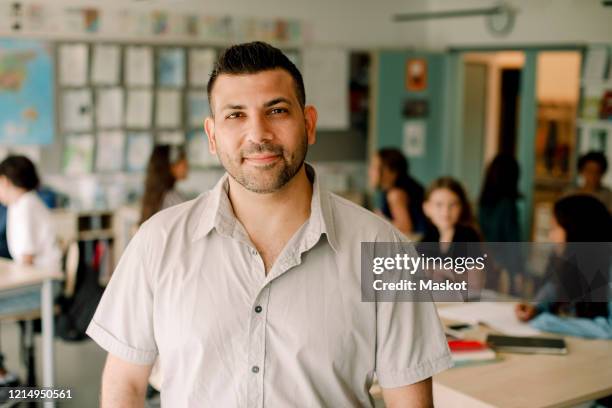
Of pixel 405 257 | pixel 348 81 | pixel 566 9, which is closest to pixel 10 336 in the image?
pixel 405 257

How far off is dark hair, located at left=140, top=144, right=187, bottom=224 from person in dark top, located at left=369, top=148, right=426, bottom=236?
55.8 inches

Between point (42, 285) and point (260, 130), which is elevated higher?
point (260, 130)

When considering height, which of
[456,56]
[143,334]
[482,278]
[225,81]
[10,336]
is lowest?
[10,336]

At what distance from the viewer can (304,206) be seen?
1.63 metres

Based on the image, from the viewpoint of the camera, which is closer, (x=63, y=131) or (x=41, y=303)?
(x=41, y=303)

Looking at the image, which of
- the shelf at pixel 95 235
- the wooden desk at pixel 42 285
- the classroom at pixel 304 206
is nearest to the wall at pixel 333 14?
the classroom at pixel 304 206

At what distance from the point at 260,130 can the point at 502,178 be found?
4.03 metres

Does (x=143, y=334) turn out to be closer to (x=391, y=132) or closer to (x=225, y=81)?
(x=225, y=81)

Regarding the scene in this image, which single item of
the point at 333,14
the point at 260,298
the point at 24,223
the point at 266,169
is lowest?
the point at 24,223

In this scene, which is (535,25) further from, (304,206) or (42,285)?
(304,206)

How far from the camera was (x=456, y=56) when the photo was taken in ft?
23.3

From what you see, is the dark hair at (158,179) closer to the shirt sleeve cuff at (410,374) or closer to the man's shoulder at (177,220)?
the man's shoulder at (177,220)

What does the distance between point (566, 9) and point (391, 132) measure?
1818 millimetres

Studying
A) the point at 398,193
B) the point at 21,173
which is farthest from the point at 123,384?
the point at 398,193
